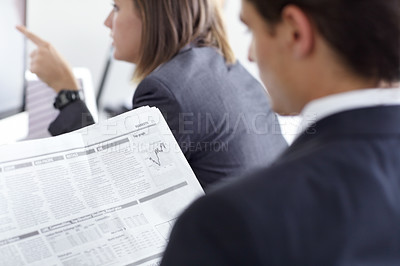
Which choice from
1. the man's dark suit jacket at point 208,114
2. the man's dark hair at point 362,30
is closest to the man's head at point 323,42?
the man's dark hair at point 362,30

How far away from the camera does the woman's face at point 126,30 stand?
1.12m

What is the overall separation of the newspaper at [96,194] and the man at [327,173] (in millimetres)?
235

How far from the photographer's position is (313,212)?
44cm

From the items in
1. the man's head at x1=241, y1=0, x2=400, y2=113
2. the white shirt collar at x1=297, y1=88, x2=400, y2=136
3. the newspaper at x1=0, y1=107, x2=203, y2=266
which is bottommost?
the newspaper at x1=0, y1=107, x2=203, y2=266

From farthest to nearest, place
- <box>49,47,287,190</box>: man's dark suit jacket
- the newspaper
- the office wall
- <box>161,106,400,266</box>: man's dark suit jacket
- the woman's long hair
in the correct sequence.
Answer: the office wall → the woman's long hair → <box>49,47,287,190</box>: man's dark suit jacket → the newspaper → <box>161,106,400,266</box>: man's dark suit jacket

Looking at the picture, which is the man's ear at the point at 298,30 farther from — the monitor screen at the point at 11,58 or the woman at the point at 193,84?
the monitor screen at the point at 11,58

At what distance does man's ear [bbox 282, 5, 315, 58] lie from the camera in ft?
1.56

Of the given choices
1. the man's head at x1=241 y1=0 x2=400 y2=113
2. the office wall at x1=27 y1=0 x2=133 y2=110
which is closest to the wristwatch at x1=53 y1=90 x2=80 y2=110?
the man's head at x1=241 y1=0 x2=400 y2=113

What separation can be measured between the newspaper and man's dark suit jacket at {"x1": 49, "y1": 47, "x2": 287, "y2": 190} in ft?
0.53

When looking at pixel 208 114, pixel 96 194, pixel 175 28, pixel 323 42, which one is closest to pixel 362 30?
pixel 323 42

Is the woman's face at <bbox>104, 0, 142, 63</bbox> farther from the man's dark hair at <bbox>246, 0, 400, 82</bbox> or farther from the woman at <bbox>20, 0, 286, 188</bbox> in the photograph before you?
the man's dark hair at <bbox>246, 0, 400, 82</bbox>

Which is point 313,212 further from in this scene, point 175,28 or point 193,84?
point 175,28

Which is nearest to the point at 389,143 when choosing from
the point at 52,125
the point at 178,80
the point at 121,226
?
the point at 121,226

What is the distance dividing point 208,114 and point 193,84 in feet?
0.20
